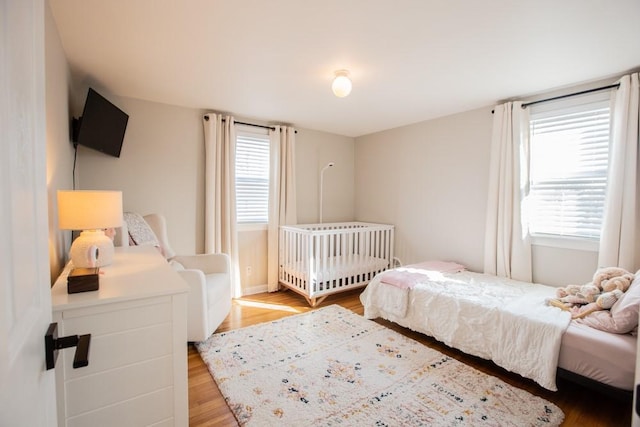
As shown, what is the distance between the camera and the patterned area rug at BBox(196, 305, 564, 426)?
68.4 inches

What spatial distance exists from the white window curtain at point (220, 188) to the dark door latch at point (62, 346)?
2.87 meters

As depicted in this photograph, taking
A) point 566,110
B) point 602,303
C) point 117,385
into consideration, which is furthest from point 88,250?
point 566,110

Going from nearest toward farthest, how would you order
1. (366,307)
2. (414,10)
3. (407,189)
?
(414,10)
(366,307)
(407,189)

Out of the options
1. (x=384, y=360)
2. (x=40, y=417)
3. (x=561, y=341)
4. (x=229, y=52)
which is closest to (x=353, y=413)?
(x=384, y=360)

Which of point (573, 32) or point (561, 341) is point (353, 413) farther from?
point (573, 32)

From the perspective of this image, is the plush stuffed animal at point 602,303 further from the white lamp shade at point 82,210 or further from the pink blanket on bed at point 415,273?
the white lamp shade at point 82,210

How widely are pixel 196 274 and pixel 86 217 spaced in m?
1.05

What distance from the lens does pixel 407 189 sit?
4.05 meters

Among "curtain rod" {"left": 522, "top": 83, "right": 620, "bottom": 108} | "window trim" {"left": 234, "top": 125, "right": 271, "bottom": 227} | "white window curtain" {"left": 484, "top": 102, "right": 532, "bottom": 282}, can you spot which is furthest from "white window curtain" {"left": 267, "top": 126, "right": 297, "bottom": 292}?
"curtain rod" {"left": 522, "top": 83, "right": 620, "bottom": 108}

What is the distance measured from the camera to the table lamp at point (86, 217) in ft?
4.62

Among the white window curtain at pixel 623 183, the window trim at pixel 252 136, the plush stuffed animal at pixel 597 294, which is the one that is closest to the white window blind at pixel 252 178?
the window trim at pixel 252 136

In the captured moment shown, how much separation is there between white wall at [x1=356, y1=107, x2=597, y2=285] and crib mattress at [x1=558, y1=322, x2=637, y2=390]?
108cm

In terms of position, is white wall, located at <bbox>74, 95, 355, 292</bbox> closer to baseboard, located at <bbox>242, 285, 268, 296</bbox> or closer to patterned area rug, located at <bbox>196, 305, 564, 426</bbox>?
baseboard, located at <bbox>242, 285, 268, 296</bbox>

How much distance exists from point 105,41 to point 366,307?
10.1ft
